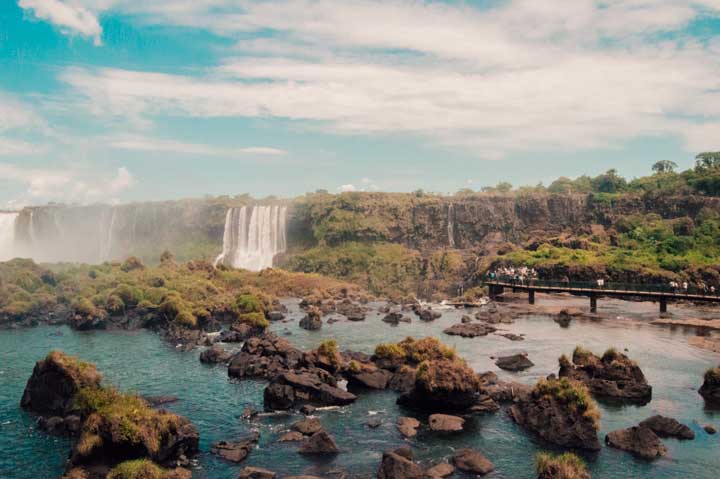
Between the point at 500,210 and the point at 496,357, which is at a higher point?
the point at 500,210

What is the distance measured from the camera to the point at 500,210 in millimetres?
143625

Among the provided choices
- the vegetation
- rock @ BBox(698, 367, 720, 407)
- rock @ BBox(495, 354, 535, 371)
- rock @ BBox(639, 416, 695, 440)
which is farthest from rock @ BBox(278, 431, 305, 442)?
rock @ BBox(698, 367, 720, 407)

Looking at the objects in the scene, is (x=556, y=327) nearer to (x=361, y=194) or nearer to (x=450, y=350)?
(x=450, y=350)

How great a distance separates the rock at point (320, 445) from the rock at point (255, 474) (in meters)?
3.77

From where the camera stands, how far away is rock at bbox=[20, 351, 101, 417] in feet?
139

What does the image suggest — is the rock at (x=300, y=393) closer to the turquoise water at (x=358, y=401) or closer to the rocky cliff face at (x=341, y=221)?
the turquoise water at (x=358, y=401)

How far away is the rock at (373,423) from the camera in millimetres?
39312

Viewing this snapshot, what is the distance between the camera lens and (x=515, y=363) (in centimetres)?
5462

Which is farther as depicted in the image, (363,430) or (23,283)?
(23,283)

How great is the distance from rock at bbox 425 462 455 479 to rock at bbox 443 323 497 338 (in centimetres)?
4058

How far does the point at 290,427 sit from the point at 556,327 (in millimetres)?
49727

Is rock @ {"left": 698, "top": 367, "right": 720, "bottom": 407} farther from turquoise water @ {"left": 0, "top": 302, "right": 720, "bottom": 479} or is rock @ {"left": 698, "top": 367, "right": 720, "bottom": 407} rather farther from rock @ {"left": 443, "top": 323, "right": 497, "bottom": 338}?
rock @ {"left": 443, "top": 323, "right": 497, "bottom": 338}

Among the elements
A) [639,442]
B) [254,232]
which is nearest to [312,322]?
[639,442]

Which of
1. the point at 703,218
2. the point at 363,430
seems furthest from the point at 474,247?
the point at 363,430
